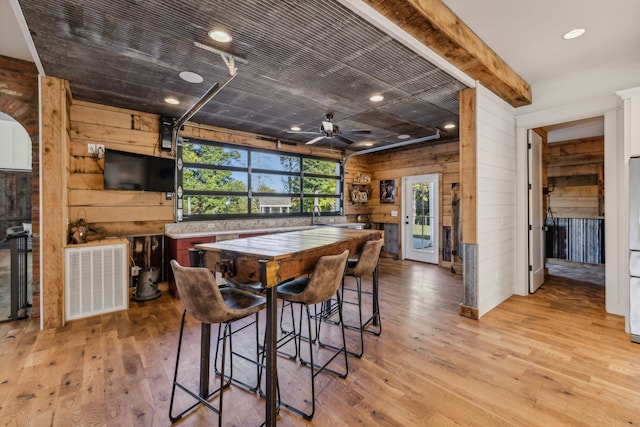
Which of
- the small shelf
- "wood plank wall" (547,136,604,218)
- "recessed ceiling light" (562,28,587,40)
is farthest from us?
the small shelf

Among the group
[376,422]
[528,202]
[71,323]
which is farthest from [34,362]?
[528,202]

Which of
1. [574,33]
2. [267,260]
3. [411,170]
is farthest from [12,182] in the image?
[574,33]

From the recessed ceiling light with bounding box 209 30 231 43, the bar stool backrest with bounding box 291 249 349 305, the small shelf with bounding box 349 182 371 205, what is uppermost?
the recessed ceiling light with bounding box 209 30 231 43

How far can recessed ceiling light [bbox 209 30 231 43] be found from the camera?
7.63ft

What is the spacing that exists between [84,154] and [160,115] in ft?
3.66

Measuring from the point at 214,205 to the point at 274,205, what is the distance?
3.95ft

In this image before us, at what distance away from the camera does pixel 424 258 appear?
6.67 meters

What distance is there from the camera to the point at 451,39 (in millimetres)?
2461

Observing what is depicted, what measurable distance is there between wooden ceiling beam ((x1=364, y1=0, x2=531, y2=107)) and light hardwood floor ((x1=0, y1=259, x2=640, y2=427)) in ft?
8.84

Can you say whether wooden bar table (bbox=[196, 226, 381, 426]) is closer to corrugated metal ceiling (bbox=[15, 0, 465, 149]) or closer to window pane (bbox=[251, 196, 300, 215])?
corrugated metal ceiling (bbox=[15, 0, 465, 149])

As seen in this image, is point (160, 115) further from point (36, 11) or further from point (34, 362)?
point (34, 362)

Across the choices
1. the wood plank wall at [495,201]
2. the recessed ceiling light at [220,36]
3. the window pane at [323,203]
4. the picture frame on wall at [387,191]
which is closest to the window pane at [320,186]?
the window pane at [323,203]

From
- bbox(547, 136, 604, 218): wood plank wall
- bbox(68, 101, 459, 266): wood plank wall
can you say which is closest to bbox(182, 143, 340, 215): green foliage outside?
bbox(68, 101, 459, 266): wood plank wall

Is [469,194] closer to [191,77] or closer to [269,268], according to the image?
[269,268]
